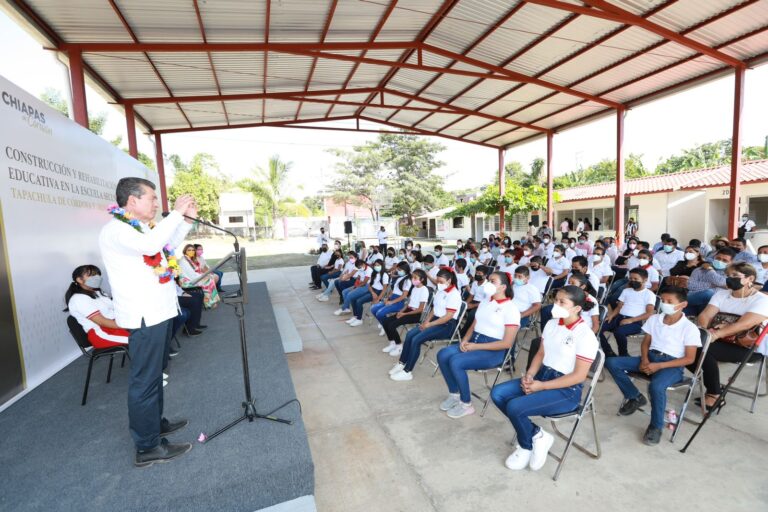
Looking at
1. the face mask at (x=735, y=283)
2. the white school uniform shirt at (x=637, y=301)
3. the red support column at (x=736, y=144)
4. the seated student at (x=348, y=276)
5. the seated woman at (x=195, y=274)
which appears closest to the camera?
the face mask at (x=735, y=283)

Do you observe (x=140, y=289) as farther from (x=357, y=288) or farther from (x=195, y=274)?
(x=357, y=288)

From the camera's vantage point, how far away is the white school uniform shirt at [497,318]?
3297 mm

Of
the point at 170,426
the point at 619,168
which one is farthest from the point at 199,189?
the point at 170,426

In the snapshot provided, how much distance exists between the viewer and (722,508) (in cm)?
214

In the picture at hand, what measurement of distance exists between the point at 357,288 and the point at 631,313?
4.16m

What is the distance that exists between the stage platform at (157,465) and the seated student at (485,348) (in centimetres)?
134

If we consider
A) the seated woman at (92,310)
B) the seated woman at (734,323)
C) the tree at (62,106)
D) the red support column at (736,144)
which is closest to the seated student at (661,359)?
the seated woman at (734,323)

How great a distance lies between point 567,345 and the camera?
2594mm

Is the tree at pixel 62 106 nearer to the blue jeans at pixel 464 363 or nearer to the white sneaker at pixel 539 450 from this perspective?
the blue jeans at pixel 464 363

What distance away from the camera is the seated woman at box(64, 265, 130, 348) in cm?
309

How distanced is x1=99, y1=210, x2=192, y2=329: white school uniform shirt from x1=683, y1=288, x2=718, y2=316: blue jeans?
18.0 feet

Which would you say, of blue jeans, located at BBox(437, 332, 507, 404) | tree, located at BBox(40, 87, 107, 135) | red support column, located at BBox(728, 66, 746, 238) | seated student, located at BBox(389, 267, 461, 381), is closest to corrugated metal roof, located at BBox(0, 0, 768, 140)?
red support column, located at BBox(728, 66, 746, 238)

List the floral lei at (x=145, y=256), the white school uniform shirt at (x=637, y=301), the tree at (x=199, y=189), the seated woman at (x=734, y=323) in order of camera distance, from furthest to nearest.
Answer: the tree at (x=199, y=189) < the white school uniform shirt at (x=637, y=301) < the seated woman at (x=734, y=323) < the floral lei at (x=145, y=256)

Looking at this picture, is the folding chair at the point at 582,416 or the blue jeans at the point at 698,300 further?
the blue jeans at the point at 698,300
